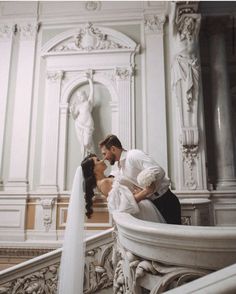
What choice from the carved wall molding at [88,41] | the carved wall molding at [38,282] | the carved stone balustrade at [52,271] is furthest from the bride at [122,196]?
the carved wall molding at [88,41]

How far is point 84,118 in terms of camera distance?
472cm

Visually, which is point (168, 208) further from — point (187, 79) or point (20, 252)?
point (20, 252)

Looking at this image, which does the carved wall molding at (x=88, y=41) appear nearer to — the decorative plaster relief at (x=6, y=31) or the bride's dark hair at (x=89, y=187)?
the decorative plaster relief at (x=6, y=31)

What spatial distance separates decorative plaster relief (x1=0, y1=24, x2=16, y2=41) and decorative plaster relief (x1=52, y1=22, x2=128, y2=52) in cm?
94

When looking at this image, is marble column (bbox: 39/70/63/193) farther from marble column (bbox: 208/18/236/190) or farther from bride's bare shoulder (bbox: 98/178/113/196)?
marble column (bbox: 208/18/236/190)

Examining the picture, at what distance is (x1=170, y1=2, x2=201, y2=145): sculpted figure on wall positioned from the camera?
4.39 meters

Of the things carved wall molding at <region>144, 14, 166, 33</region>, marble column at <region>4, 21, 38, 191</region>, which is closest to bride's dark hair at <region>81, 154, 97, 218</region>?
marble column at <region>4, 21, 38, 191</region>

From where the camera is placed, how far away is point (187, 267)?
1062 millimetres

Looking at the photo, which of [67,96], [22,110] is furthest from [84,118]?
[22,110]

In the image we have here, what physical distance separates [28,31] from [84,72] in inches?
56.8

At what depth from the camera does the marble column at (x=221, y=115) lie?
4.50m

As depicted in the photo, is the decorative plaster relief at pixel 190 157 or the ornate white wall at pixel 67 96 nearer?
the decorative plaster relief at pixel 190 157

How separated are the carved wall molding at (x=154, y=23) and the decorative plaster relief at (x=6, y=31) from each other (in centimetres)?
261

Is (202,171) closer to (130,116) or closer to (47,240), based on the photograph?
(130,116)
